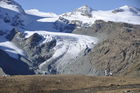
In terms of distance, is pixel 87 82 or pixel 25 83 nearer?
pixel 25 83

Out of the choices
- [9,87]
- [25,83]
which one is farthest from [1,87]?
[25,83]

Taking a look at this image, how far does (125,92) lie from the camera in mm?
103188

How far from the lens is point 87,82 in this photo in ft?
479

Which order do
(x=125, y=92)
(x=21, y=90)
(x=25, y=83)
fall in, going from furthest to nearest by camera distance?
(x=25, y=83), (x=21, y=90), (x=125, y=92)

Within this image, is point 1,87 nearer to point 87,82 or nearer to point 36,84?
point 36,84

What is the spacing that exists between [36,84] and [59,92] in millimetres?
13620

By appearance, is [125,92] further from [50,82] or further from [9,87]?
[50,82]

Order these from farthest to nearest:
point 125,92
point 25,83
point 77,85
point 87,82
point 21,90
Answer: point 87,82, point 77,85, point 25,83, point 21,90, point 125,92

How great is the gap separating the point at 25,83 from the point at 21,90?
571 inches


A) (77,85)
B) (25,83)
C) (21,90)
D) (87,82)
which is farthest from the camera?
(87,82)

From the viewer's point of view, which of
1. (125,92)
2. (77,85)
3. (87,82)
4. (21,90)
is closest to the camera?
(125,92)

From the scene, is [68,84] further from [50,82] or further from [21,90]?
[21,90]

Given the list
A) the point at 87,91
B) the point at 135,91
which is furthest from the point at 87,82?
the point at 135,91

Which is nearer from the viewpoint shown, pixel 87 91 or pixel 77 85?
pixel 87 91
